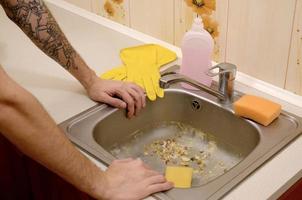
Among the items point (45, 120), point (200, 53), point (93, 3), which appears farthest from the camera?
point (93, 3)

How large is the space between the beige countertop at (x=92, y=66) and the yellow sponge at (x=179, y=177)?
13 centimetres

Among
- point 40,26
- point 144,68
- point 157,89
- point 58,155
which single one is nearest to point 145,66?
point 144,68

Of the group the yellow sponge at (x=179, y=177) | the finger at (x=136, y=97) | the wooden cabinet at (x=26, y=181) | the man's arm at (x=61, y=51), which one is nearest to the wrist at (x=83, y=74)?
the man's arm at (x=61, y=51)

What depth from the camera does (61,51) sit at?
1298mm

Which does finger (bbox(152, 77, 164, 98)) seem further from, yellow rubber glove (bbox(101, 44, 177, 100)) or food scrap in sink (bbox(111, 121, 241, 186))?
food scrap in sink (bbox(111, 121, 241, 186))

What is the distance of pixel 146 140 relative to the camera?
1.35 m

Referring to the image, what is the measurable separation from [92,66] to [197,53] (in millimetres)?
355

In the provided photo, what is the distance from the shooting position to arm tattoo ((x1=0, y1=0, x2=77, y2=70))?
1269mm

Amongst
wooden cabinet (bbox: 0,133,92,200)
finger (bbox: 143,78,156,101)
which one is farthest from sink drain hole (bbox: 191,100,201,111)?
wooden cabinet (bbox: 0,133,92,200)

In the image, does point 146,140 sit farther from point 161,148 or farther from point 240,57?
point 240,57

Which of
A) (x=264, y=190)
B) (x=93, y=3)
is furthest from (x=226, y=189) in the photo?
(x=93, y=3)

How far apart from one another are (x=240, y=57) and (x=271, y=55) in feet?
0.34

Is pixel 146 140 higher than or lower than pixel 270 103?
lower

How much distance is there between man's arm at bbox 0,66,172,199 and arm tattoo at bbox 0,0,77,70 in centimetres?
41
